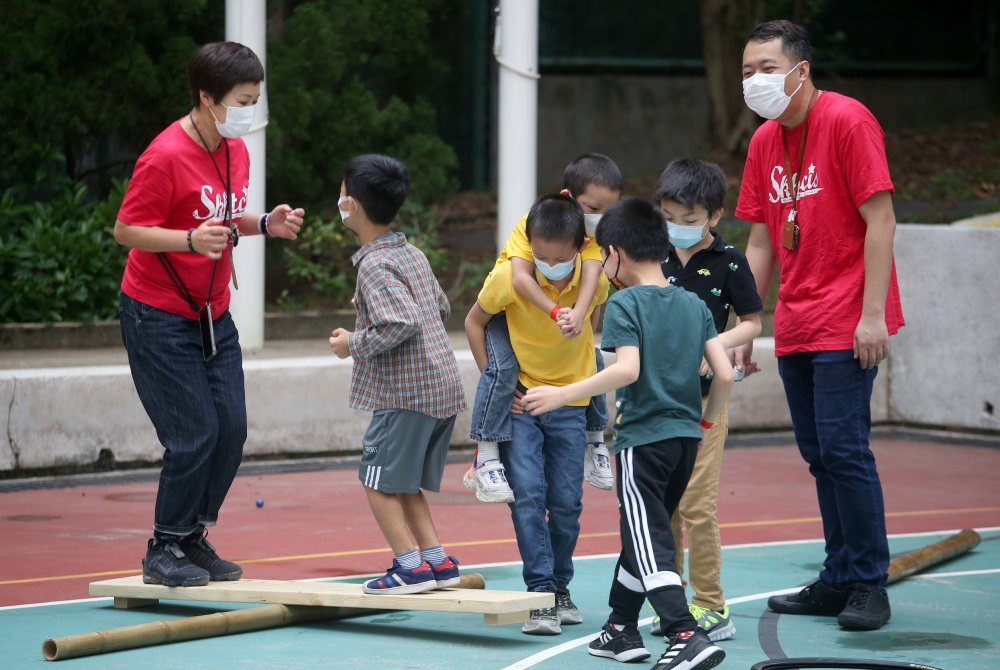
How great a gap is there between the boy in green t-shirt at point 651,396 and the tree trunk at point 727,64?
13.6 metres

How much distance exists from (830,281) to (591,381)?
1.35 m

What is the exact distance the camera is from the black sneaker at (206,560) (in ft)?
17.9

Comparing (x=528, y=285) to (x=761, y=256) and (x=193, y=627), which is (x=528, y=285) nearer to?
(x=761, y=256)

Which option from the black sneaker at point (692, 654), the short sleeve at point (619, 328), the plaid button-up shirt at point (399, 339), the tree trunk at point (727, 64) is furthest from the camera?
the tree trunk at point (727, 64)

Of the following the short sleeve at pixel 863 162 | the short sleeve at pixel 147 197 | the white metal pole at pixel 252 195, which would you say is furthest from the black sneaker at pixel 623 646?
the white metal pole at pixel 252 195

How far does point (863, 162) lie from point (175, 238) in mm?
2591

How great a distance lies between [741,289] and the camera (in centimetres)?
517

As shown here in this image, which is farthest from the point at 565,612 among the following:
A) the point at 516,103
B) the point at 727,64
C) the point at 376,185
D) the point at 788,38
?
the point at 727,64

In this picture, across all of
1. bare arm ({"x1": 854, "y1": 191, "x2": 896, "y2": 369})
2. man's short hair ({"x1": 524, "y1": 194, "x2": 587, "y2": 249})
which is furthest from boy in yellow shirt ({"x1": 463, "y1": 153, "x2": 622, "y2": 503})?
bare arm ({"x1": 854, "y1": 191, "x2": 896, "y2": 369})

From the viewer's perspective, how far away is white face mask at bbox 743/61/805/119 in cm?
522

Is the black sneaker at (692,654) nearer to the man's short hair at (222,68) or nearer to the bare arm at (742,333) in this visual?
the bare arm at (742,333)

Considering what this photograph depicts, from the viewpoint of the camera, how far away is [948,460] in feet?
32.1

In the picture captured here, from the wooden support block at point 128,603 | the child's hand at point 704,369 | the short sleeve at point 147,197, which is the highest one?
the short sleeve at point 147,197

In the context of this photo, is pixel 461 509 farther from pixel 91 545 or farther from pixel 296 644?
pixel 296 644
